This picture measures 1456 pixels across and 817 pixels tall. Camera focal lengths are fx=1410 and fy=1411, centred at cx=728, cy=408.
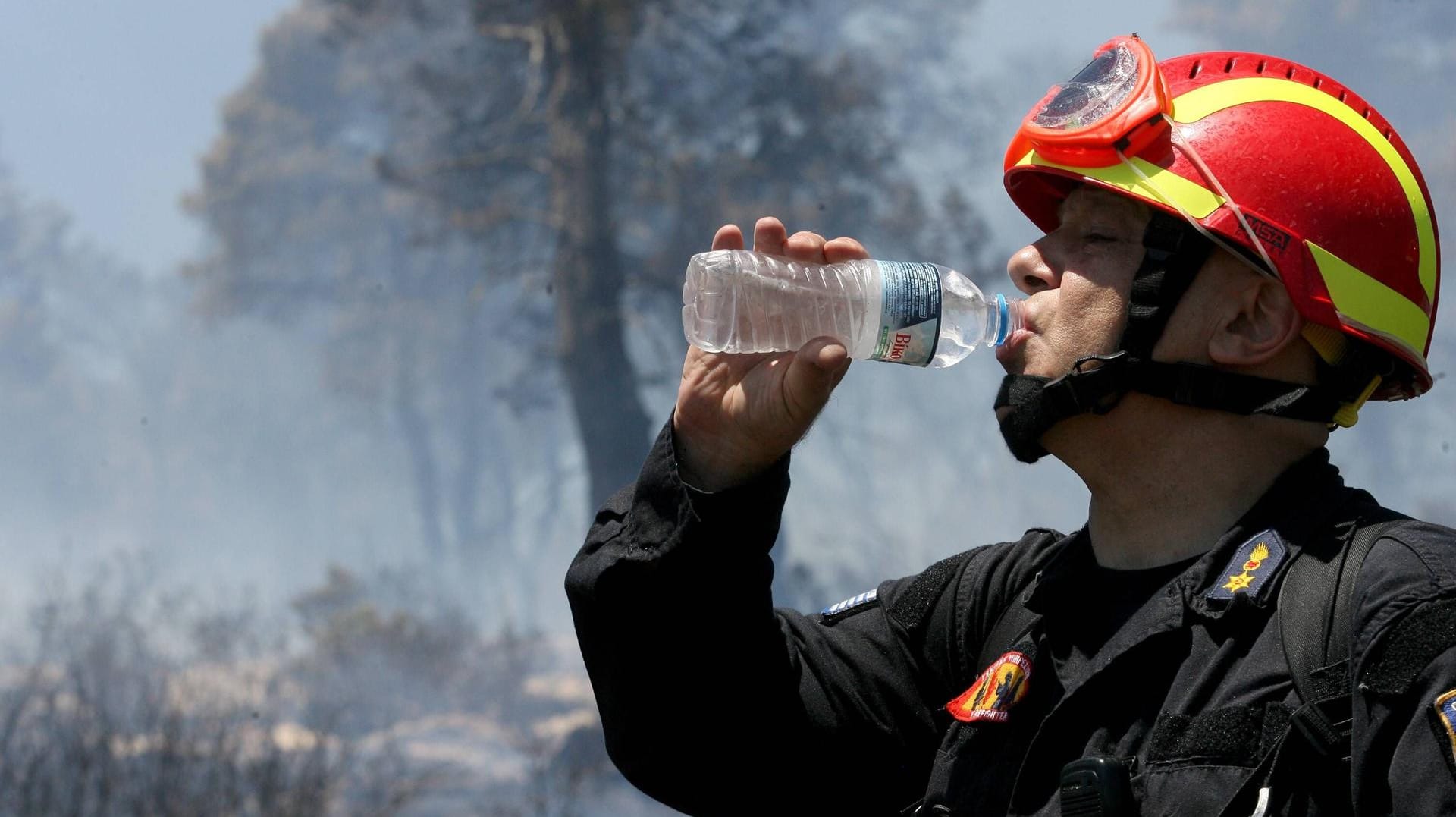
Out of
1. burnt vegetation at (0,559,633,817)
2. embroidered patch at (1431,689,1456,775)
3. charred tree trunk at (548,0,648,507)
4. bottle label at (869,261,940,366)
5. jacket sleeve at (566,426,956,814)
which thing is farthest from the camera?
charred tree trunk at (548,0,648,507)

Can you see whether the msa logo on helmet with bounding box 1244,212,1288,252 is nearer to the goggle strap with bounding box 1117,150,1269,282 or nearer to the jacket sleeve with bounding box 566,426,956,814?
the goggle strap with bounding box 1117,150,1269,282

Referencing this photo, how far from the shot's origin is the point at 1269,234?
6.71 feet

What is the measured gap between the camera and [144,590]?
78.6 feet

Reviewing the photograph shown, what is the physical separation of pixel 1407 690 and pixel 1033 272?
0.90 meters

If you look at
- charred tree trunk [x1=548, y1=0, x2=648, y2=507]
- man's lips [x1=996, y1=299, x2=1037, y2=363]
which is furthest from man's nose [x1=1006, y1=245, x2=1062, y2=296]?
charred tree trunk [x1=548, y1=0, x2=648, y2=507]

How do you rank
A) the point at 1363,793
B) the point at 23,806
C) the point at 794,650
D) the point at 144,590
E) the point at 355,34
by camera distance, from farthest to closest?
the point at 144,590 → the point at 355,34 → the point at 23,806 → the point at 794,650 → the point at 1363,793

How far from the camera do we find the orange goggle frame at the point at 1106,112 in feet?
6.96

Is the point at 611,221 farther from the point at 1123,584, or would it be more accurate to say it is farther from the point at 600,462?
the point at 1123,584

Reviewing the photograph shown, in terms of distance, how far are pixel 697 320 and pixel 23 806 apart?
23.0ft

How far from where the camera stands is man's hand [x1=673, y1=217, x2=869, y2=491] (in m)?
2.06

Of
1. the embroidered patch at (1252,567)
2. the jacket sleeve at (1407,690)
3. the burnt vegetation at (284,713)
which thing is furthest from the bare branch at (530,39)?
the jacket sleeve at (1407,690)

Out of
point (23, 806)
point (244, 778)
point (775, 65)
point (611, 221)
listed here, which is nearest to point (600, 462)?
point (611, 221)

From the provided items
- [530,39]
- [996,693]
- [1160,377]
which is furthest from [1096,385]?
[530,39]

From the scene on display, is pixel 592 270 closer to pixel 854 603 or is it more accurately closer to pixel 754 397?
pixel 854 603
